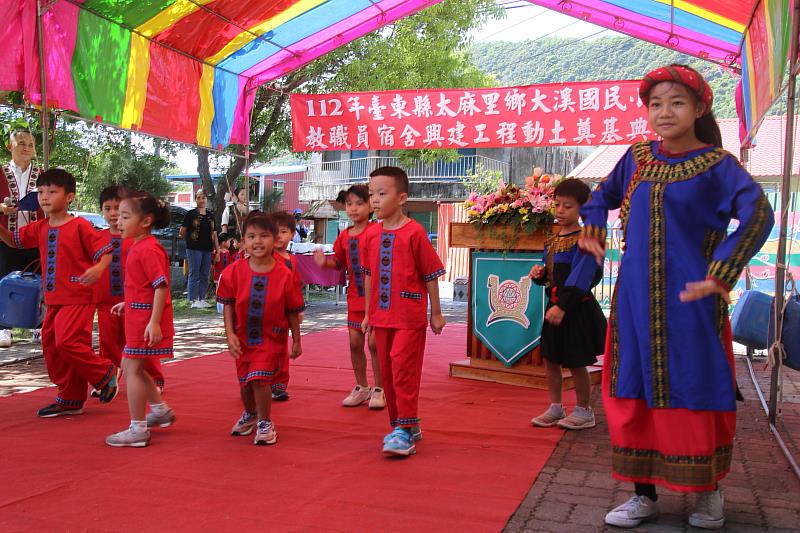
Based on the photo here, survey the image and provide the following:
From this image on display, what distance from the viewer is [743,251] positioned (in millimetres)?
2559

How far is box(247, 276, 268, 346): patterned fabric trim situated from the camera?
13.2 ft


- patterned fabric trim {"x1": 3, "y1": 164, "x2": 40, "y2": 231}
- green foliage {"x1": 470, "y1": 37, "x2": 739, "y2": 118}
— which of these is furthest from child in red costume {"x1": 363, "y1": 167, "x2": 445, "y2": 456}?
green foliage {"x1": 470, "y1": 37, "x2": 739, "y2": 118}

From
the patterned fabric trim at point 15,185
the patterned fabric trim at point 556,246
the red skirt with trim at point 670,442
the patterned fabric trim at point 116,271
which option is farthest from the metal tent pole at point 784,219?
the patterned fabric trim at point 15,185

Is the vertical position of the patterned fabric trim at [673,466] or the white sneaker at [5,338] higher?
the patterned fabric trim at [673,466]

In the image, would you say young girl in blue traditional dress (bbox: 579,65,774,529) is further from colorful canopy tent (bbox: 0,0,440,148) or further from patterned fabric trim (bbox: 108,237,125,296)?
colorful canopy tent (bbox: 0,0,440,148)

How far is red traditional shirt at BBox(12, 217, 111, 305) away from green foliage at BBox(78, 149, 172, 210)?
63.7 feet

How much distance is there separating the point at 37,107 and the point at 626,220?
4.95m

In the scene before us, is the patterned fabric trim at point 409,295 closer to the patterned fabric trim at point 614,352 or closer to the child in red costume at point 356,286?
the child in red costume at point 356,286

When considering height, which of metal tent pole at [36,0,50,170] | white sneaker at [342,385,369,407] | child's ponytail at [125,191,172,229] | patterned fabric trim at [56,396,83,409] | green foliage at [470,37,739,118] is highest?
green foliage at [470,37,739,118]

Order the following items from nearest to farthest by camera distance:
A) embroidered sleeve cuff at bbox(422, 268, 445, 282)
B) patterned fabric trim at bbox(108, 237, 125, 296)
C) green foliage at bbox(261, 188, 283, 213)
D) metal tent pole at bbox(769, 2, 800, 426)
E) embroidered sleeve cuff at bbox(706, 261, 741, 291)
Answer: embroidered sleeve cuff at bbox(706, 261, 741, 291) → embroidered sleeve cuff at bbox(422, 268, 445, 282) → metal tent pole at bbox(769, 2, 800, 426) → patterned fabric trim at bbox(108, 237, 125, 296) → green foliage at bbox(261, 188, 283, 213)

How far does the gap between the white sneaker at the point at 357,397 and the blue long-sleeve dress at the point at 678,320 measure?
96.2 inches

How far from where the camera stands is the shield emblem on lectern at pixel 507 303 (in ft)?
18.8

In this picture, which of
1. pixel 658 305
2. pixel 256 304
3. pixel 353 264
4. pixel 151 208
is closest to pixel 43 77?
pixel 151 208

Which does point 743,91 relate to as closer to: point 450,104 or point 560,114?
point 560,114
